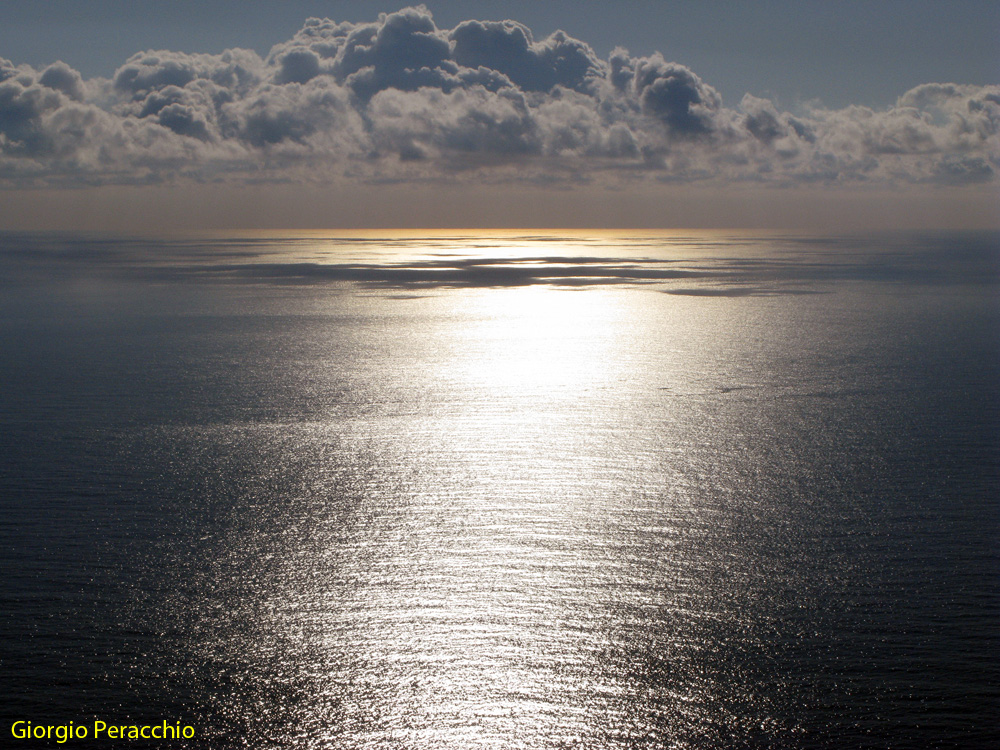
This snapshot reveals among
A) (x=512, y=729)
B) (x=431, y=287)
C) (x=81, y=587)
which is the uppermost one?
(x=431, y=287)

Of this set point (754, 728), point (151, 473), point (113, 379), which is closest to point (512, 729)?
point (754, 728)

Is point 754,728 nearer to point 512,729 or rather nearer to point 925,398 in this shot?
point 512,729

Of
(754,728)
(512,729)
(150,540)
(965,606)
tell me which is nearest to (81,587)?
(150,540)

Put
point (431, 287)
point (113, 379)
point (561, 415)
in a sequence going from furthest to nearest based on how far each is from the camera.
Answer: point (431, 287)
point (113, 379)
point (561, 415)

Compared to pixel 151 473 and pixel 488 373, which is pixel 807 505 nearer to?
pixel 151 473

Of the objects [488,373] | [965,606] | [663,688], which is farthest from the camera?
[488,373]

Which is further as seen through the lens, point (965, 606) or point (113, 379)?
point (113, 379)

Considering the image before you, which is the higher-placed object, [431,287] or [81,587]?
[431,287]
